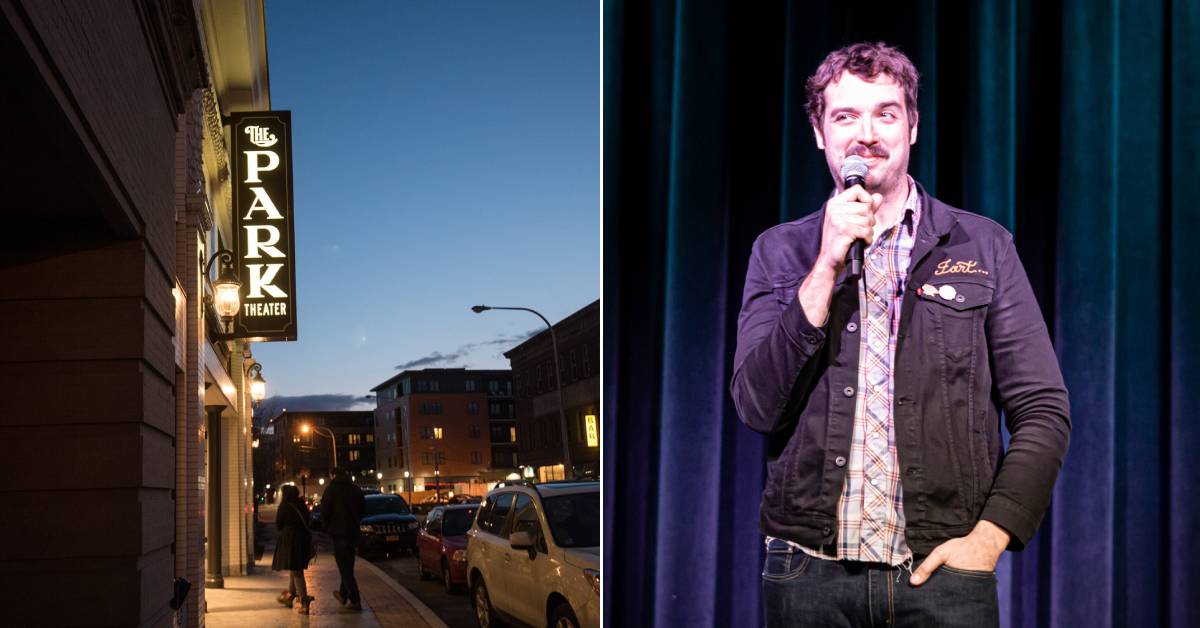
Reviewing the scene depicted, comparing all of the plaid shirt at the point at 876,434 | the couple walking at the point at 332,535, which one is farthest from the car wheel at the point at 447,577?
the plaid shirt at the point at 876,434

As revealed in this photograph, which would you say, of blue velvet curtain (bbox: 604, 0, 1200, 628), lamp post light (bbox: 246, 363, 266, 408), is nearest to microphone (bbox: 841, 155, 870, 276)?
blue velvet curtain (bbox: 604, 0, 1200, 628)

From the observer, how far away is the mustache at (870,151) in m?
2.94

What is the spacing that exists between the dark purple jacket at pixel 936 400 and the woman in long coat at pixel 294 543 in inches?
467

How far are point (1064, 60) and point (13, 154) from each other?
4197mm

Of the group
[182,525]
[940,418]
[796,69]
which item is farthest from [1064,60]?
[182,525]

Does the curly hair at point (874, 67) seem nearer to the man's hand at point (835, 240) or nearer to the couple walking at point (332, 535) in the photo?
the man's hand at point (835, 240)

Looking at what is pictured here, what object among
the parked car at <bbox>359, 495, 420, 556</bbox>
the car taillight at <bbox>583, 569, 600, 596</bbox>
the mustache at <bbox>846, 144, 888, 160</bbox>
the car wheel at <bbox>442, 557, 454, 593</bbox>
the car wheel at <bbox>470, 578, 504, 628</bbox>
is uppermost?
the mustache at <bbox>846, 144, 888, 160</bbox>

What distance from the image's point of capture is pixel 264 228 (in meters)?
15.9

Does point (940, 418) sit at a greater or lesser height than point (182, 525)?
greater

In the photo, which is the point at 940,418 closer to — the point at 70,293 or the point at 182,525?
the point at 70,293

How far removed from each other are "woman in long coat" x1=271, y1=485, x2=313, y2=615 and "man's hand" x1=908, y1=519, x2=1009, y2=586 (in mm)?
12137

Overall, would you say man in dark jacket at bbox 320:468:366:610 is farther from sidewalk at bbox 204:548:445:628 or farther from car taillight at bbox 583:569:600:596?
car taillight at bbox 583:569:600:596

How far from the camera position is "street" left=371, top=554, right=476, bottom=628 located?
526 inches

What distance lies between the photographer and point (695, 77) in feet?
12.9
